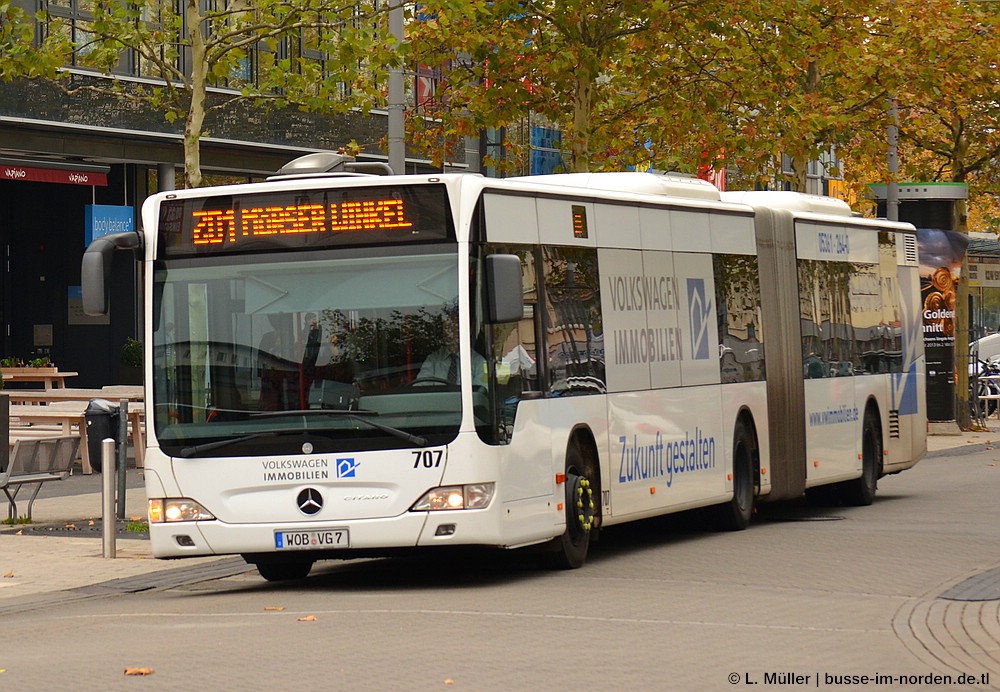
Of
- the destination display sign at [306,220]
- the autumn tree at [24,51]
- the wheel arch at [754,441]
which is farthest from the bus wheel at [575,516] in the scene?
the autumn tree at [24,51]

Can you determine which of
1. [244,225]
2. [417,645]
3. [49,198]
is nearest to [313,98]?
[244,225]

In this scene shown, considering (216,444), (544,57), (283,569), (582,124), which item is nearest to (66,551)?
(283,569)

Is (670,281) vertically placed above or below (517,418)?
above

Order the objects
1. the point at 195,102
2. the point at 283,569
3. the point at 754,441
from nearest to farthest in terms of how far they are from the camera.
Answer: the point at 283,569
the point at 754,441
the point at 195,102

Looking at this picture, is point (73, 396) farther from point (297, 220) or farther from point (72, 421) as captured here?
point (297, 220)

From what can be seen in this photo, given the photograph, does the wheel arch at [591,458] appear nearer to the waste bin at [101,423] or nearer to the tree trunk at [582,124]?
the waste bin at [101,423]

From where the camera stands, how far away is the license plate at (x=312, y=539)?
1227cm

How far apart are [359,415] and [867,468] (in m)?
9.16

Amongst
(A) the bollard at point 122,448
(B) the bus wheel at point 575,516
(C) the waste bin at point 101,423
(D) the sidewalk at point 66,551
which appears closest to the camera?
(B) the bus wheel at point 575,516

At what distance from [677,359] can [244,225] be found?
4.39m

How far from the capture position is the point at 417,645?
31.4ft

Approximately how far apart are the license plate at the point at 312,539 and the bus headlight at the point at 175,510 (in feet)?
1.66

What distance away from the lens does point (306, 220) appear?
41.5 feet

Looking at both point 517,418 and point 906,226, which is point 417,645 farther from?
point 906,226
